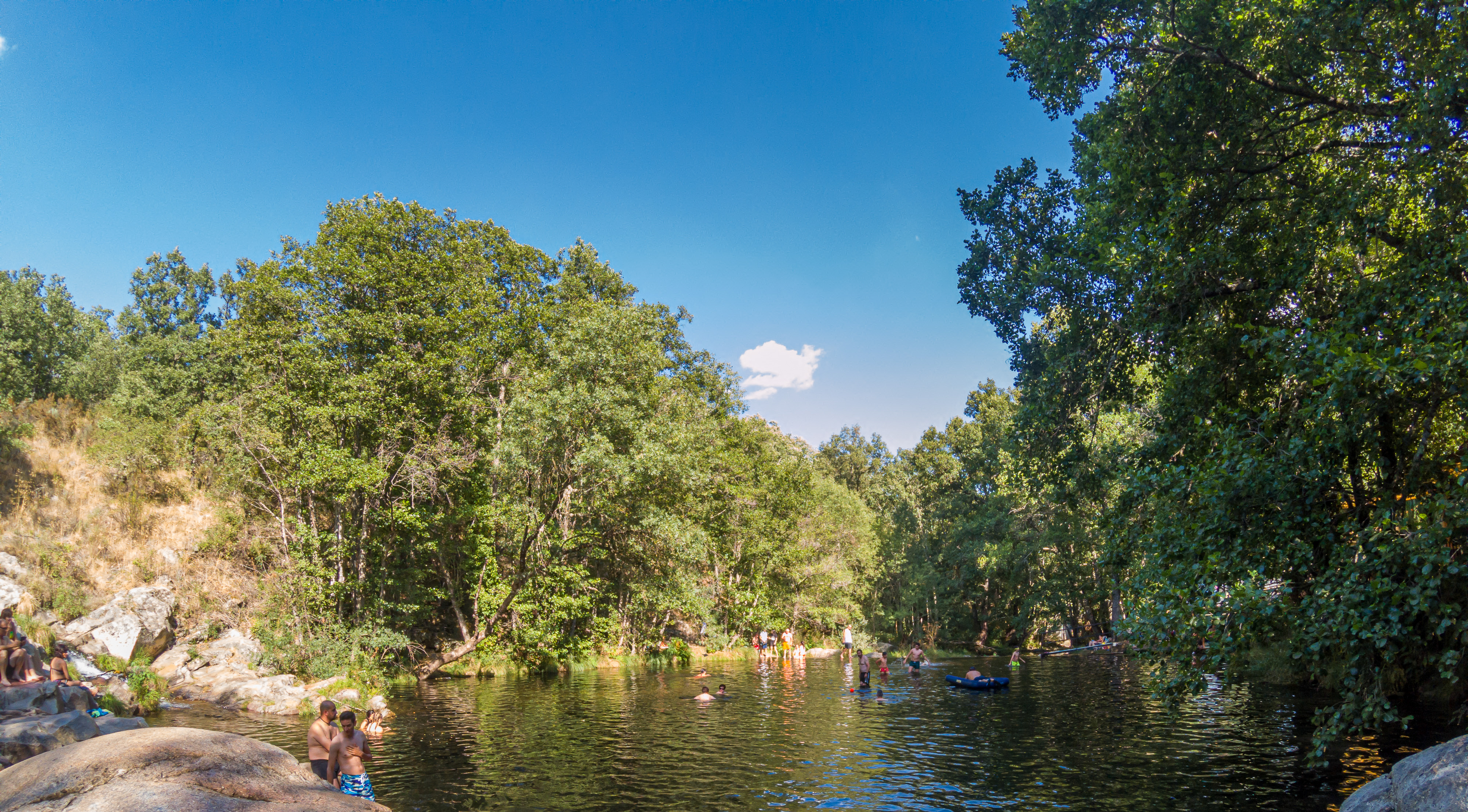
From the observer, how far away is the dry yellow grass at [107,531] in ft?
85.6

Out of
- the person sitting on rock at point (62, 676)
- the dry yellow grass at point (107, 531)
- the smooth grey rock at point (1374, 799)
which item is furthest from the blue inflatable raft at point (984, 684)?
the dry yellow grass at point (107, 531)

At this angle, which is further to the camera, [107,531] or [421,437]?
[421,437]

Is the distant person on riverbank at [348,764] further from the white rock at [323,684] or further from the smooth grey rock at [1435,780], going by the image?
the smooth grey rock at [1435,780]

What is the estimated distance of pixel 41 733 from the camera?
1229cm

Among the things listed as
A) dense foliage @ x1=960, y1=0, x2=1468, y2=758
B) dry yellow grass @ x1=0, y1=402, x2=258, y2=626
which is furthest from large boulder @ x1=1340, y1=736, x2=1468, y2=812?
dry yellow grass @ x1=0, y1=402, x2=258, y2=626

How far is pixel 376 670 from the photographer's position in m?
26.6

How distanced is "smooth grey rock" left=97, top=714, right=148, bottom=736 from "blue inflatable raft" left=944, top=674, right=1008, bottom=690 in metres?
26.8

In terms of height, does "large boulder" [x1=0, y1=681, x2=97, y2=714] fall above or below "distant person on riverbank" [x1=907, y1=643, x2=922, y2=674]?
above

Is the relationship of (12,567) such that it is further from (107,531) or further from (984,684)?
(984,684)

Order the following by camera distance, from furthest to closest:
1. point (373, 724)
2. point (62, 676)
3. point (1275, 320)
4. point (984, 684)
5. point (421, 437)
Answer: point (421, 437) < point (984, 684) < point (62, 676) < point (373, 724) < point (1275, 320)

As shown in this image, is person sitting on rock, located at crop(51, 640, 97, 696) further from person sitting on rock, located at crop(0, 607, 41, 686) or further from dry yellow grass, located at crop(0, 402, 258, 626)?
dry yellow grass, located at crop(0, 402, 258, 626)

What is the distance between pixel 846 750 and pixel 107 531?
30.1m

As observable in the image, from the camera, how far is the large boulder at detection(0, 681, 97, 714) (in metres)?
15.3

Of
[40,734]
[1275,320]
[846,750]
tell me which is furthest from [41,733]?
[1275,320]
